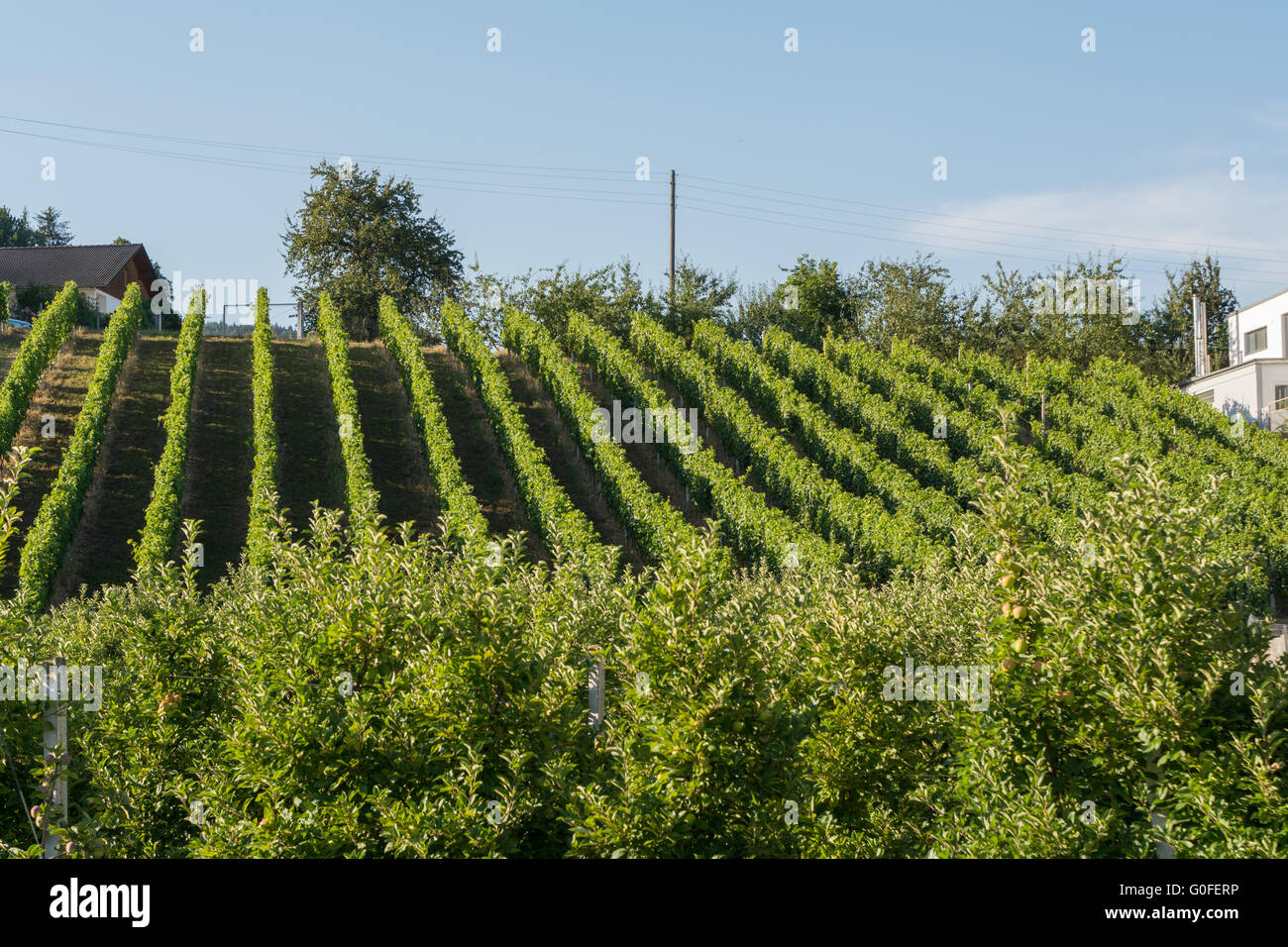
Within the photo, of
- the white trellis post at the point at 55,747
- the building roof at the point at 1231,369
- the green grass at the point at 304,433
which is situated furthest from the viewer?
the building roof at the point at 1231,369

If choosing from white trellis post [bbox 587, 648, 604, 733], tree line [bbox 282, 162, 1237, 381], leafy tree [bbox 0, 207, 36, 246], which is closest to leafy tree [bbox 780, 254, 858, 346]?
tree line [bbox 282, 162, 1237, 381]

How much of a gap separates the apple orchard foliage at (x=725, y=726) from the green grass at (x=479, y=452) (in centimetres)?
1953

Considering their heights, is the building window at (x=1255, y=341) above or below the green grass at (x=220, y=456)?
above

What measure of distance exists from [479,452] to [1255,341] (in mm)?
38610

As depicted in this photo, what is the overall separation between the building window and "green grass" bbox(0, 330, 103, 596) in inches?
1981

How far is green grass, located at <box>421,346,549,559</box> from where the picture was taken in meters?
29.6

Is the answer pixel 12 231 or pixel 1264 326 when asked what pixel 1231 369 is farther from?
pixel 12 231

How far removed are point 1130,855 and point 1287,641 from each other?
397 inches

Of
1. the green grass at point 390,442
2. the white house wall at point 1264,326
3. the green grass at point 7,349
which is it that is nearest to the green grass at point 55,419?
the green grass at point 7,349

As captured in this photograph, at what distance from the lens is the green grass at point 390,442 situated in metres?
29.8

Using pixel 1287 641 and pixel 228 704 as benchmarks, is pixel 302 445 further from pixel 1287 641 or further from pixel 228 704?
pixel 1287 641

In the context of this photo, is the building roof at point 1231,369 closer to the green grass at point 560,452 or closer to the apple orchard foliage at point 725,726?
the green grass at point 560,452

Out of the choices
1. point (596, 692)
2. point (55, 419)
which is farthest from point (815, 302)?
point (596, 692)

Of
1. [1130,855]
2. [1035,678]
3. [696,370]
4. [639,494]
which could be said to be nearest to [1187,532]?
[1035,678]
